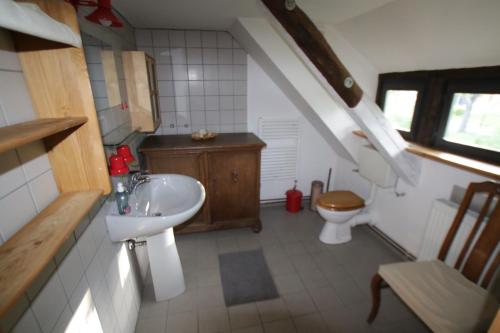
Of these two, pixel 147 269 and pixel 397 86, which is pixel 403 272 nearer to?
pixel 397 86

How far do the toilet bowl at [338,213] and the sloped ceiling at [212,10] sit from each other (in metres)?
1.48

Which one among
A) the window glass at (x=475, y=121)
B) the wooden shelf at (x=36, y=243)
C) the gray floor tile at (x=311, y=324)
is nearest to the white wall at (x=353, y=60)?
the window glass at (x=475, y=121)

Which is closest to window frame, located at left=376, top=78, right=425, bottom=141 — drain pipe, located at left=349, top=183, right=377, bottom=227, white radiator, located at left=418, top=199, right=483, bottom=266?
drain pipe, located at left=349, top=183, right=377, bottom=227

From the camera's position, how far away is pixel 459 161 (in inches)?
59.7

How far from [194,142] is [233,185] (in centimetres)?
54

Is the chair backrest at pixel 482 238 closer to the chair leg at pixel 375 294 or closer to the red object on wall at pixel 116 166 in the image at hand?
the chair leg at pixel 375 294

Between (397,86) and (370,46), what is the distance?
44cm

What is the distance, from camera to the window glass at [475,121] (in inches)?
59.2

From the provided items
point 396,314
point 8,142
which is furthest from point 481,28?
point 8,142

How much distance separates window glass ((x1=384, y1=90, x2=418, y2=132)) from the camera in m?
2.05

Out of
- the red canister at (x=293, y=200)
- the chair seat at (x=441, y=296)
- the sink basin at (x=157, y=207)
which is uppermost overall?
the sink basin at (x=157, y=207)

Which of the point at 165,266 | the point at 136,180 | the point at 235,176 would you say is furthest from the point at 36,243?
the point at 235,176

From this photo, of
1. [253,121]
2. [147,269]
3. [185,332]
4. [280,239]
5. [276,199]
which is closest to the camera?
[185,332]

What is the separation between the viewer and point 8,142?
472mm
